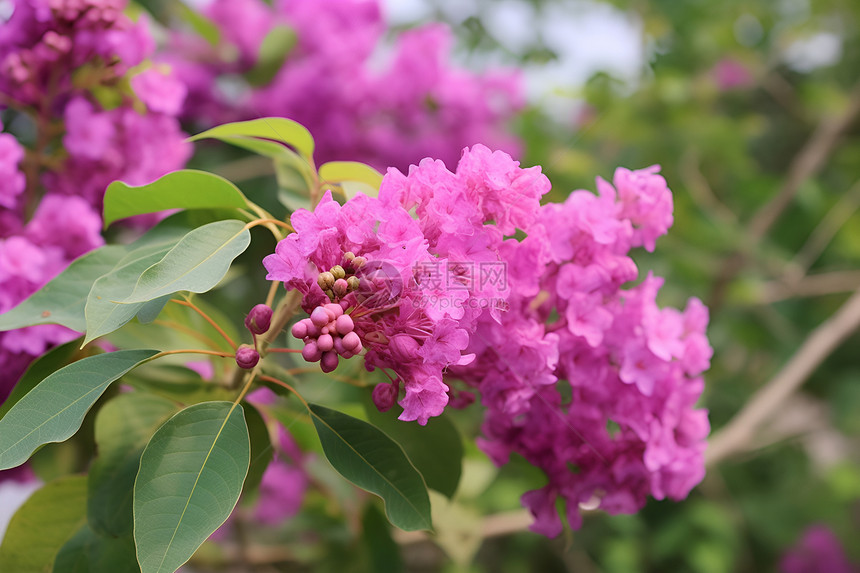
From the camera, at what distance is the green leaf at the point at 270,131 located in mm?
791

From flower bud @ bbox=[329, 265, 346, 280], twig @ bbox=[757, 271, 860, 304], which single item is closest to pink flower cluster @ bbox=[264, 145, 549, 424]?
flower bud @ bbox=[329, 265, 346, 280]

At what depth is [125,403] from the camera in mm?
854

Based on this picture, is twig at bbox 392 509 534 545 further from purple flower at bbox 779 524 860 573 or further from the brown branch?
purple flower at bbox 779 524 860 573

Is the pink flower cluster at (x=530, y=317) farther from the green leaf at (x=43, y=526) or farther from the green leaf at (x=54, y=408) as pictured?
the green leaf at (x=43, y=526)

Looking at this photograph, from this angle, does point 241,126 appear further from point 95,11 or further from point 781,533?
point 781,533

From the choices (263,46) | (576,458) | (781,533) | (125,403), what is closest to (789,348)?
(781,533)

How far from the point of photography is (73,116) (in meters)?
1.10

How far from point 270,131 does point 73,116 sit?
1.62ft

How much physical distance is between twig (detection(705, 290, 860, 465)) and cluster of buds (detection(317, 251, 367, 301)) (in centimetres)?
115

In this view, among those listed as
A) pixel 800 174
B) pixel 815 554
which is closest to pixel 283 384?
pixel 800 174

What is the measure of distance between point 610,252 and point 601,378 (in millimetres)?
158

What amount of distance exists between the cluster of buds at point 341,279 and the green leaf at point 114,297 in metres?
0.18

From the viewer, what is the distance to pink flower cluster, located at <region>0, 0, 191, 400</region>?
101 cm

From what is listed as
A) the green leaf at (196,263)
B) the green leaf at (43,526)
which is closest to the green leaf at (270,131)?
the green leaf at (196,263)
